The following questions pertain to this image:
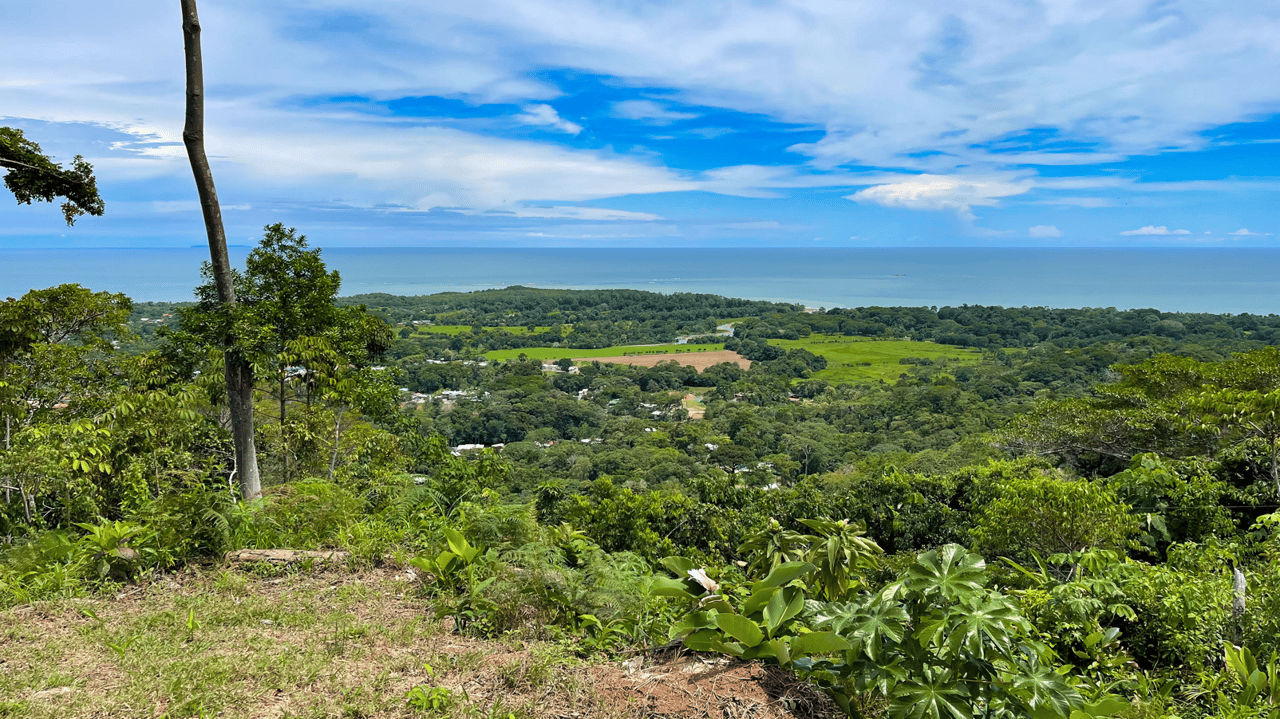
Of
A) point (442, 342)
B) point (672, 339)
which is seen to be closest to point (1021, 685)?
point (442, 342)

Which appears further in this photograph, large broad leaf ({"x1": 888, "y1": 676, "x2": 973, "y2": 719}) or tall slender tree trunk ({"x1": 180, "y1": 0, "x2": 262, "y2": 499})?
tall slender tree trunk ({"x1": 180, "y1": 0, "x2": 262, "y2": 499})

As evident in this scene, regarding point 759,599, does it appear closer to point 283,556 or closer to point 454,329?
point 283,556

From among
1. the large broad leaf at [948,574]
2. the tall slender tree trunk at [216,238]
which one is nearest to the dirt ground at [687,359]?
the tall slender tree trunk at [216,238]

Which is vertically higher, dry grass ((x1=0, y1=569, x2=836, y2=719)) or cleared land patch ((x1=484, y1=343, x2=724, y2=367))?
dry grass ((x1=0, y1=569, x2=836, y2=719))

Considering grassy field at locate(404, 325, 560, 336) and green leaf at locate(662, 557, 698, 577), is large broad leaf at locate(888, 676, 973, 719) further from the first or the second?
grassy field at locate(404, 325, 560, 336)

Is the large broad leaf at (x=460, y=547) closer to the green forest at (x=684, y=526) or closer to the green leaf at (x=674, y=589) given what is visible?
the green forest at (x=684, y=526)

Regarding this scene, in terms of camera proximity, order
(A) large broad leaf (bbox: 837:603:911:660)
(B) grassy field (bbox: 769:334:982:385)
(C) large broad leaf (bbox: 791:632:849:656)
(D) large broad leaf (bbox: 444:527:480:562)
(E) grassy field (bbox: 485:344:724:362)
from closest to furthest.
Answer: (A) large broad leaf (bbox: 837:603:911:660) < (C) large broad leaf (bbox: 791:632:849:656) < (D) large broad leaf (bbox: 444:527:480:562) < (B) grassy field (bbox: 769:334:982:385) < (E) grassy field (bbox: 485:344:724:362)

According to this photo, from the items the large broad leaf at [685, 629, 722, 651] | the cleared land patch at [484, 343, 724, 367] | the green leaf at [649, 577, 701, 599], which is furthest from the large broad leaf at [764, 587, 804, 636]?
the cleared land patch at [484, 343, 724, 367]
